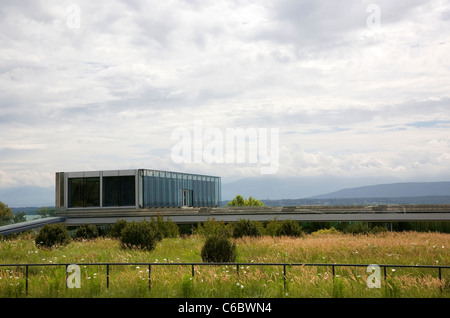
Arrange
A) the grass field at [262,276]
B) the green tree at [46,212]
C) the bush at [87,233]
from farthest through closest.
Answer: the green tree at [46,212] < the bush at [87,233] < the grass field at [262,276]

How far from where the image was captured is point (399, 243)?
23203 millimetres

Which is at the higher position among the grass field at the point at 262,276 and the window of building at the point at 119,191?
the window of building at the point at 119,191

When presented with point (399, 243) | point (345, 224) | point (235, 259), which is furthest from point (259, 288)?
point (345, 224)

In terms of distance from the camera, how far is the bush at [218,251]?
19031 mm

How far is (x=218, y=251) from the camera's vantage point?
19.0 metres

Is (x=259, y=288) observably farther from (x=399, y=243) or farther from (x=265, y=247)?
(x=399, y=243)

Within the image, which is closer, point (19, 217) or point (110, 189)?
point (19, 217)

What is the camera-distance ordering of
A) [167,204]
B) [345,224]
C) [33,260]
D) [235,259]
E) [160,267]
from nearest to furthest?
1. [160,267]
2. [235,259]
3. [33,260]
4. [345,224]
5. [167,204]

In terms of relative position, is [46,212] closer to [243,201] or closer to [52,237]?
[52,237]

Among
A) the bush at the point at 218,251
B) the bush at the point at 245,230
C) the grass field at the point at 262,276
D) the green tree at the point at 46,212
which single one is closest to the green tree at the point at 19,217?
the green tree at the point at 46,212

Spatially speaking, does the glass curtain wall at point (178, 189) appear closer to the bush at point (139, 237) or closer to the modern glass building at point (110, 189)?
the modern glass building at point (110, 189)

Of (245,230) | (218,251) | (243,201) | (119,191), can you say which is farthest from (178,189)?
(218,251)

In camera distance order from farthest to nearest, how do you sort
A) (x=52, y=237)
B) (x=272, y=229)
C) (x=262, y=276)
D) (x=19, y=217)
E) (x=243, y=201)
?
(x=243, y=201), (x=19, y=217), (x=272, y=229), (x=52, y=237), (x=262, y=276)
